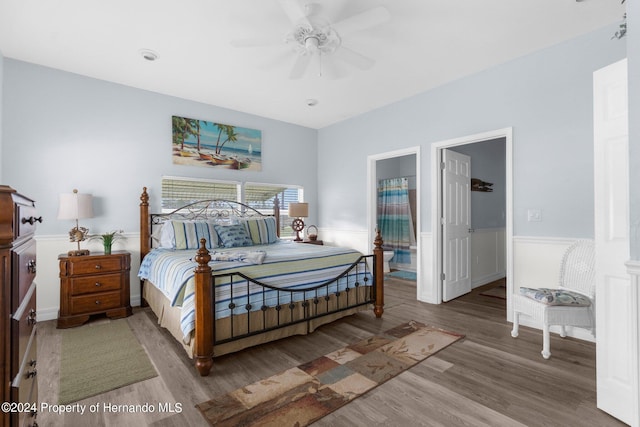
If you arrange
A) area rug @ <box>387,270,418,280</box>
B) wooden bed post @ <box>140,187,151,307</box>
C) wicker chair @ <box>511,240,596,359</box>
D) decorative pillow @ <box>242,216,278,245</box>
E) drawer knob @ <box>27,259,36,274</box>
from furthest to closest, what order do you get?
1. area rug @ <box>387,270,418,280</box>
2. decorative pillow @ <box>242,216,278,245</box>
3. wooden bed post @ <box>140,187,151,307</box>
4. wicker chair @ <box>511,240,596,359</box>
5. drawer knob @ <box>27,259,36,274</box>

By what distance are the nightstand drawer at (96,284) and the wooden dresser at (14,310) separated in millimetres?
2611

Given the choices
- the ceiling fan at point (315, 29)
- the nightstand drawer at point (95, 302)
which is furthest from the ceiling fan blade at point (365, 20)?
the nightstand drawer at point (95, 302)

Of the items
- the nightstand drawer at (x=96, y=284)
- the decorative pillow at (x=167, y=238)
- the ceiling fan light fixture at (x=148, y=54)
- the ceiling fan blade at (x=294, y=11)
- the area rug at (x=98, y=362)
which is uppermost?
the ceiling fan light fixture at (x=148, y=54)

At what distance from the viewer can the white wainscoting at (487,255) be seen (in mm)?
5156

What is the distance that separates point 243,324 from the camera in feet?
8.84

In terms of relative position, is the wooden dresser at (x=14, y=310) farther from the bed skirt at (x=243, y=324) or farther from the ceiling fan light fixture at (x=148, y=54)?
the ceiling fan light fixture at (x=148, y=54)

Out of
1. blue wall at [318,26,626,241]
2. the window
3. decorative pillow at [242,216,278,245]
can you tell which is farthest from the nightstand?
blue wall at [318,26,626,241]

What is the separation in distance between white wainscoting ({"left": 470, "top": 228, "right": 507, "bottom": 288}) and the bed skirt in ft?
8.12

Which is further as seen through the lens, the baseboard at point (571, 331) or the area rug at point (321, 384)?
the baseboard at point (571, 331)

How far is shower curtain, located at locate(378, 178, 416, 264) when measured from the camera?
6844 millimetres

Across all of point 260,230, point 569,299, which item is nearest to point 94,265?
point 260,230

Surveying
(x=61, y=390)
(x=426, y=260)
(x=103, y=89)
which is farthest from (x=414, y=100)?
(x=61, y=390)

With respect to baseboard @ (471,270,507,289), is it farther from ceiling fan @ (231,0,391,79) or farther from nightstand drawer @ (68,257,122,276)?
nightstand drawer @ (68,257,122,276)

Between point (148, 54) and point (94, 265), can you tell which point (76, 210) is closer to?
point (94, 265)
